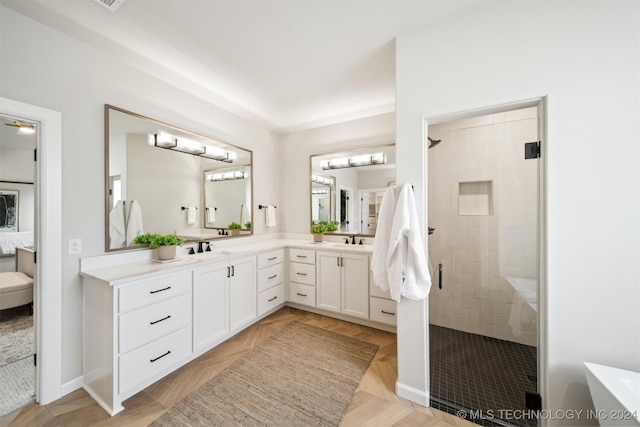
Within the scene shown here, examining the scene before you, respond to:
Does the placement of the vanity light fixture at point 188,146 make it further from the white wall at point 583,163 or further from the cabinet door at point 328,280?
the white wall at point 583,163

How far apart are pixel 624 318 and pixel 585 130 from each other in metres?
1.05

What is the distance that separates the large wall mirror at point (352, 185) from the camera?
10.2ft

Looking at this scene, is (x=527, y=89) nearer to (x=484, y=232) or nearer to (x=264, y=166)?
(x=484, y=232)

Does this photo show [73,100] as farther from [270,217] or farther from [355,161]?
[355,161]

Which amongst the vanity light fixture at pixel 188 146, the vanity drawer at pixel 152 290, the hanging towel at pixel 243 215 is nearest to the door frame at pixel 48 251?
the vanity drawer at pixel 152 290

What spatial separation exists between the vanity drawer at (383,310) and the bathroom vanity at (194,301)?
11 mm

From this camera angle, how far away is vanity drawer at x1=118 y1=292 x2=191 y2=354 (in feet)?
5.35

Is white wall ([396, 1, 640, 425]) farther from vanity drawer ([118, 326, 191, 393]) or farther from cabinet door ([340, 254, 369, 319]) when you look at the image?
vanity drawer ([118, 326, 191, 393])

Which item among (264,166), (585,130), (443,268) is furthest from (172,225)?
(585,130)

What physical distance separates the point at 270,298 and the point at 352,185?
74.8 inches

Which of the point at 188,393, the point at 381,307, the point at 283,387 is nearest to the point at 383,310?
the point at 381,307

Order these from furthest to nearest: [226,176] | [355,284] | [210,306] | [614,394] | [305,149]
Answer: [305,149] → [226,176] → [355,284] → [210,306] → [614,394]

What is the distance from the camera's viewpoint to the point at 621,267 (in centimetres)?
126

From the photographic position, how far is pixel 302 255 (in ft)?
10.4
